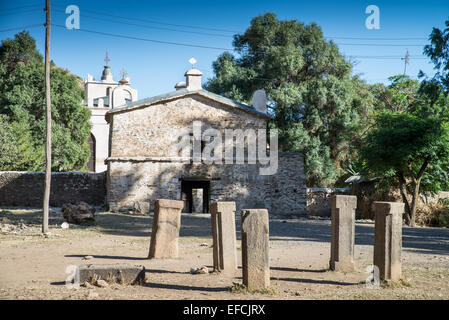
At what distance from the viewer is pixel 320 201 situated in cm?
2464

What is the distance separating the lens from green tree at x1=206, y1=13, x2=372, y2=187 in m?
26.9

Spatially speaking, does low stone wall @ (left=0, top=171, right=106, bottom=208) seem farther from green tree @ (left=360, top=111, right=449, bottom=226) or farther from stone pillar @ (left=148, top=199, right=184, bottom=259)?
stone pillar @ (left=148, top=199, right=184, bottom=259)

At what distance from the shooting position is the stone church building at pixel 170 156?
20.5 metres

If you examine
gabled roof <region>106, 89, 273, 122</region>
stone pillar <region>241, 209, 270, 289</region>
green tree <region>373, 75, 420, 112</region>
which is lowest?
stone pillar <region>241, 209, 270, 289</region>

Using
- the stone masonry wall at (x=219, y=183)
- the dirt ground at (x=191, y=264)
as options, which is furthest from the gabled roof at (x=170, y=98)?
the dirt ground at (x=191, y=264)

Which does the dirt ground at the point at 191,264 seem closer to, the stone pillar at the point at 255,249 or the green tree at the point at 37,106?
the stone pillar at the point at 255,249

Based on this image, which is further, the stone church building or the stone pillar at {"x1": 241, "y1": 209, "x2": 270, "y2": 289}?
the stone church building

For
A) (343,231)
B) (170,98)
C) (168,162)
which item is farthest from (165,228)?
(170,98)

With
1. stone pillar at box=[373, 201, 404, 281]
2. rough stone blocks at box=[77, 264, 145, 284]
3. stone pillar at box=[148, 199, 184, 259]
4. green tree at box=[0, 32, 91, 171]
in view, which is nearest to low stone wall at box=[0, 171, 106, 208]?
green tree at box=[0, 32, 91, 171]

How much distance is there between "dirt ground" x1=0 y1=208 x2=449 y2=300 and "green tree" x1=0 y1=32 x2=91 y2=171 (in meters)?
17.3

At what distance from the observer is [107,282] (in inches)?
242

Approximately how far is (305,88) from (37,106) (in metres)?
18.7

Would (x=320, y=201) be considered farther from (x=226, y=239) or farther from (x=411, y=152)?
(x=226, y=239)
